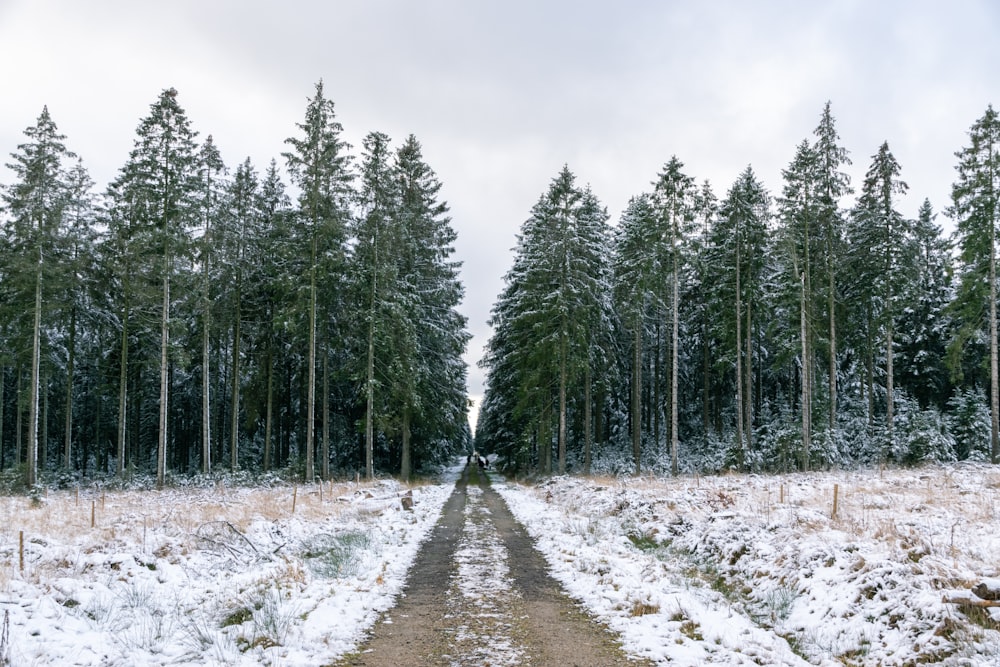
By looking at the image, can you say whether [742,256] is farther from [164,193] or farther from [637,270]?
[164,193]

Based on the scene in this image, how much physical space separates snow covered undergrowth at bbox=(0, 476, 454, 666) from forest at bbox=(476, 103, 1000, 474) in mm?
19269

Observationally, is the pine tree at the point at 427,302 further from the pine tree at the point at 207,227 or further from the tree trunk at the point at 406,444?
the pine tree at the point at 207,227

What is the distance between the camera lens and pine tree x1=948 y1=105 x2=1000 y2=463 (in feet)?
78.6

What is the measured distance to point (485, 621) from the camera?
23.9 ft

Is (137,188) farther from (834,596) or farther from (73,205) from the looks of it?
(834,596)

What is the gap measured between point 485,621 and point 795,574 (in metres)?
4.13

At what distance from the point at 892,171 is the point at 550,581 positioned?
2808 centimetres

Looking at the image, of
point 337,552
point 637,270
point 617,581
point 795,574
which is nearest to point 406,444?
point 637,270

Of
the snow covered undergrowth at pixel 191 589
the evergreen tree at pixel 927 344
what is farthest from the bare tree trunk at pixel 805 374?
the snow covered undergrowth at pixel 191 589

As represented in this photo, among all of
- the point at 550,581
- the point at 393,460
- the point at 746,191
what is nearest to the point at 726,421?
the point at 746,191

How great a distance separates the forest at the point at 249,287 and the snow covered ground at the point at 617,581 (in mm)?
14536

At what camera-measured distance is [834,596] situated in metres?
6.88

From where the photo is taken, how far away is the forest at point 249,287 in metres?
24.2

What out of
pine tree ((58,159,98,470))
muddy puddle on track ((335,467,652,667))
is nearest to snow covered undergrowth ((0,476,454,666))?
muddy puddle on track ((335,467,652,667))
